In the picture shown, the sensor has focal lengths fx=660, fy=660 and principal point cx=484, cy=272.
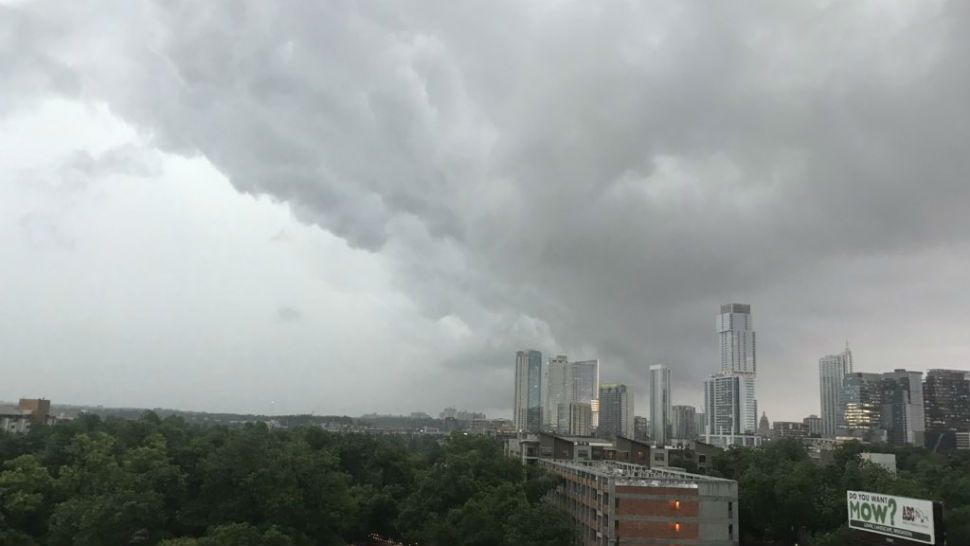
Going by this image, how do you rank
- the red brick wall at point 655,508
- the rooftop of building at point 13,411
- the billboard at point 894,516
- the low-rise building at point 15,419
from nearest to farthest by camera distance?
1. the billboard at point 894,516
2. the red brick wall at point 655,508
3. the low-rise building at point 15,419
4. the rooftop of building at point 13,411

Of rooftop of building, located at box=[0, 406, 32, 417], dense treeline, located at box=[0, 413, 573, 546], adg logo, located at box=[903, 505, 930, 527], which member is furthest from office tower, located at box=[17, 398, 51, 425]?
adg logo, located at box=[903, 505, 930, 527]

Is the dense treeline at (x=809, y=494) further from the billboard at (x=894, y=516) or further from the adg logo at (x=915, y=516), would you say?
the adg logo at (x=915, y=516)

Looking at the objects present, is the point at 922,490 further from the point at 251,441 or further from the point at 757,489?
the point at 251,441

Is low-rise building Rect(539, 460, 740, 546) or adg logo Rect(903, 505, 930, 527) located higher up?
adg logo Rect(903, 505, 930, 527)

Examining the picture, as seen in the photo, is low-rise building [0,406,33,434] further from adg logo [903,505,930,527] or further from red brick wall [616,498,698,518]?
adg logo [903,505,930,527]

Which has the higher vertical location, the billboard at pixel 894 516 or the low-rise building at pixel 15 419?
the billboard at pixel 894 516

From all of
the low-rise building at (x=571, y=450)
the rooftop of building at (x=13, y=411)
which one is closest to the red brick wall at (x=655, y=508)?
the low-rise building at (x=571, y=450)

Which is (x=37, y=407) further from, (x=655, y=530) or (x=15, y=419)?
(x=655, y=530)

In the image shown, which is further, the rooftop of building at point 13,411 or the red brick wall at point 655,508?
the rooftop of building at point 13,411

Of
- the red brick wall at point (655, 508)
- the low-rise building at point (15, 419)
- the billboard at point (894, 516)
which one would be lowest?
the low-rise building at point (15, 419)
